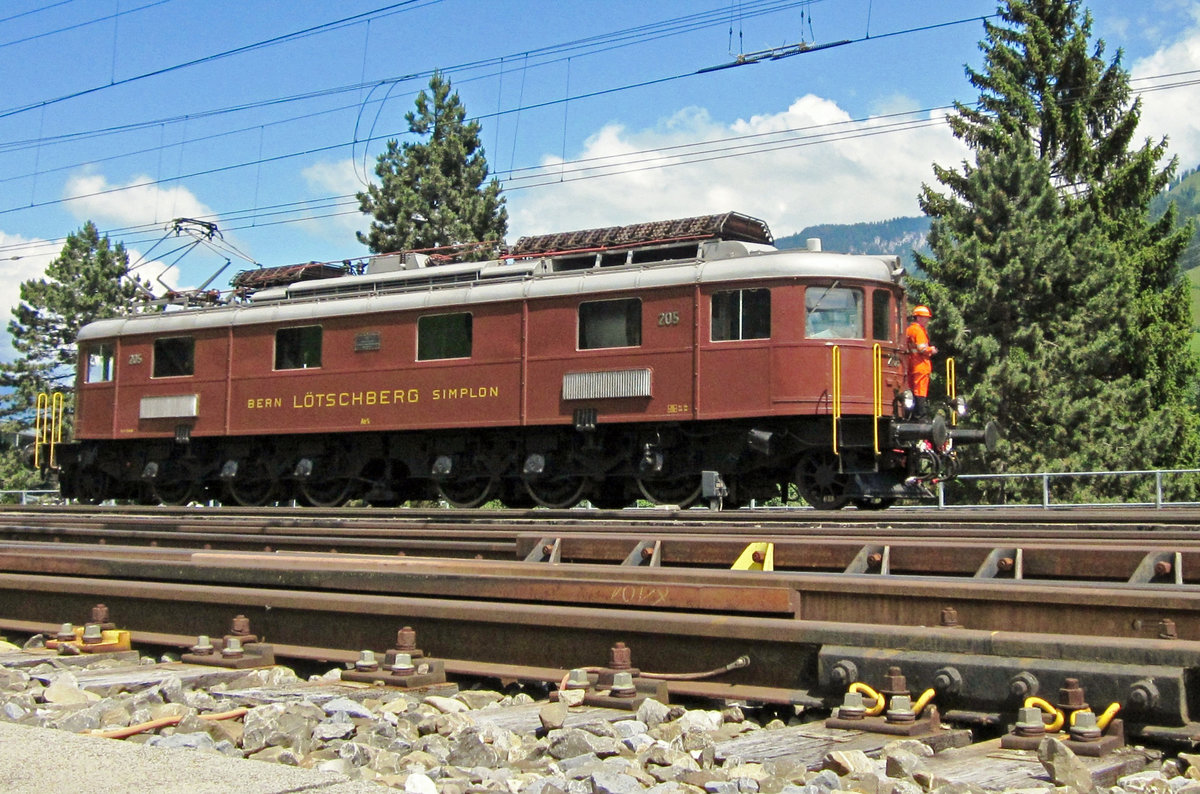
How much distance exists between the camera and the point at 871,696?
437 cm

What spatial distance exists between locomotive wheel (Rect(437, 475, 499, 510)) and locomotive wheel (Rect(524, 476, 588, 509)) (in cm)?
69

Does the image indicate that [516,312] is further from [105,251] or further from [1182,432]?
[105,251]

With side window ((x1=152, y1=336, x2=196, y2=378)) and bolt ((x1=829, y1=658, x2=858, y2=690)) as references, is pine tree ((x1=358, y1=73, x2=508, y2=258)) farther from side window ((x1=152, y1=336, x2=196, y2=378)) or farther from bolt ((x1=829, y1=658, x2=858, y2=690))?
bolt ((x1=829, y1=658, x2=858, y2=690))

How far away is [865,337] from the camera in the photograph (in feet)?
50.0

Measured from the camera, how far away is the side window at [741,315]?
1508 centimetres

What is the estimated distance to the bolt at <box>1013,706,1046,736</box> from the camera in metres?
3.97

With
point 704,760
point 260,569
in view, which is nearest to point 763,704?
point 704,760

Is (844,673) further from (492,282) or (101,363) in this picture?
(101,363)

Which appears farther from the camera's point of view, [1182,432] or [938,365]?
[1182,432]

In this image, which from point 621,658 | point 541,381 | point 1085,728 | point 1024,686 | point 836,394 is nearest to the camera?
point 1085,728

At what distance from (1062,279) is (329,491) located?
18.6 m

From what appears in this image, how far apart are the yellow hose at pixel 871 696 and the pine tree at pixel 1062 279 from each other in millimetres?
23915

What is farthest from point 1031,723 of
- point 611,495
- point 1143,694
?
point 611,495

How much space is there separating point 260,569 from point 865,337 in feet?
33.5
